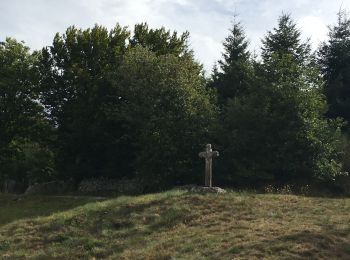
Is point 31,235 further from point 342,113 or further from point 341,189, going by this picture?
point 342,113

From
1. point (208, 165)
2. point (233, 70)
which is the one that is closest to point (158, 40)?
point (233, 70)

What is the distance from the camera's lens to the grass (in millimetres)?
11453

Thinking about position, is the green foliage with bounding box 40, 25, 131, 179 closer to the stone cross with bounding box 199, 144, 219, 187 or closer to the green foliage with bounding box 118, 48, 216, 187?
the green foliage with bounding box 118, 48, 216, 187

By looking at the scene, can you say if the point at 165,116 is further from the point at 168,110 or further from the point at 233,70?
the point at 233,70

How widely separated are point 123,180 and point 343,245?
1829 cm

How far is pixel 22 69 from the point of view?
29969 millimetres

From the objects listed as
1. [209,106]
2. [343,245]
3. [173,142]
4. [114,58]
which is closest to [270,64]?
[209,106]

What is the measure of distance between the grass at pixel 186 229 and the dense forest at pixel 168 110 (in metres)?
6.19

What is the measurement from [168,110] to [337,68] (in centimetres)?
1290

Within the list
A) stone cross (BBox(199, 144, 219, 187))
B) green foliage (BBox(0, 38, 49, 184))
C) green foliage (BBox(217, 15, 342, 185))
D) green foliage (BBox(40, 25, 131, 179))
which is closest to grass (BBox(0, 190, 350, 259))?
stone cross (BBox(199, 144, 219, 187))

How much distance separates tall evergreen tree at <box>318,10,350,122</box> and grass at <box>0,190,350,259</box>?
1458 centimetres

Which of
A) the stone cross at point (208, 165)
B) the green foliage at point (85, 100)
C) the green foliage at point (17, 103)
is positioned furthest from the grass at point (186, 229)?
the green foliage at point (17, 103)

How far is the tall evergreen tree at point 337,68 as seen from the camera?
30.4m

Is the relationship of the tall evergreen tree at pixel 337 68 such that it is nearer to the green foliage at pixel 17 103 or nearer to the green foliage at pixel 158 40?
the green foliage at pixel 158 40
